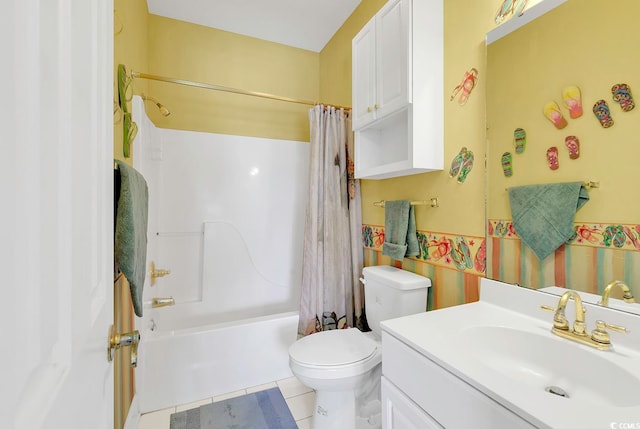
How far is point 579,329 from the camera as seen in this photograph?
832mm

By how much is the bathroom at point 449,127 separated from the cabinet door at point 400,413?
2.06 feet

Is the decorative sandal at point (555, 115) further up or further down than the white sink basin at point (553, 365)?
further up

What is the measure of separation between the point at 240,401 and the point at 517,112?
212 cm

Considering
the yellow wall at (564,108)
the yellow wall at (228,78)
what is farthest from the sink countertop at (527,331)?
the yellow wall at (228,78)

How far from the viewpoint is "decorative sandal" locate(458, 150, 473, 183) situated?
131cm

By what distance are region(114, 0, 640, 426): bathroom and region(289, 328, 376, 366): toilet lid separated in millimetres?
434

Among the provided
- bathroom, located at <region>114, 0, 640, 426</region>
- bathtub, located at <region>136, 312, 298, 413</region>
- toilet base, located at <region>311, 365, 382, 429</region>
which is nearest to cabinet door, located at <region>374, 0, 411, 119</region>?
bathroom, located at <region>114, 0, 640, 426</region>

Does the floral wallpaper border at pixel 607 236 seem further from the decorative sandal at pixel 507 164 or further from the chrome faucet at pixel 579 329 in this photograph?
the decorative sandal at pixel 507 164

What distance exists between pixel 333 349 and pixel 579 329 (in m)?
0.95

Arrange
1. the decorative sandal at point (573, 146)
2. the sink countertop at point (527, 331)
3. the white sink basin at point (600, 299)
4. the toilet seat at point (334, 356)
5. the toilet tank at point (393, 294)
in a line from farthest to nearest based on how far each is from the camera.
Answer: the toilet tank at point (393, 294)
the toilet seat at point (334, 356)
the decorative sandal at point (573, 146)
the white sink basin at point (600, 299)
the sink countertop at point (527, 331)

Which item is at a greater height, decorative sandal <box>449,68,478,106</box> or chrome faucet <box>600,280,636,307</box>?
decorative sandal <box>449,68,478,106</box>

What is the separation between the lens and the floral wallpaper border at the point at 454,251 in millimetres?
1270

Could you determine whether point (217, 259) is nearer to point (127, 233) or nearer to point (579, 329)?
point (127, 233)
